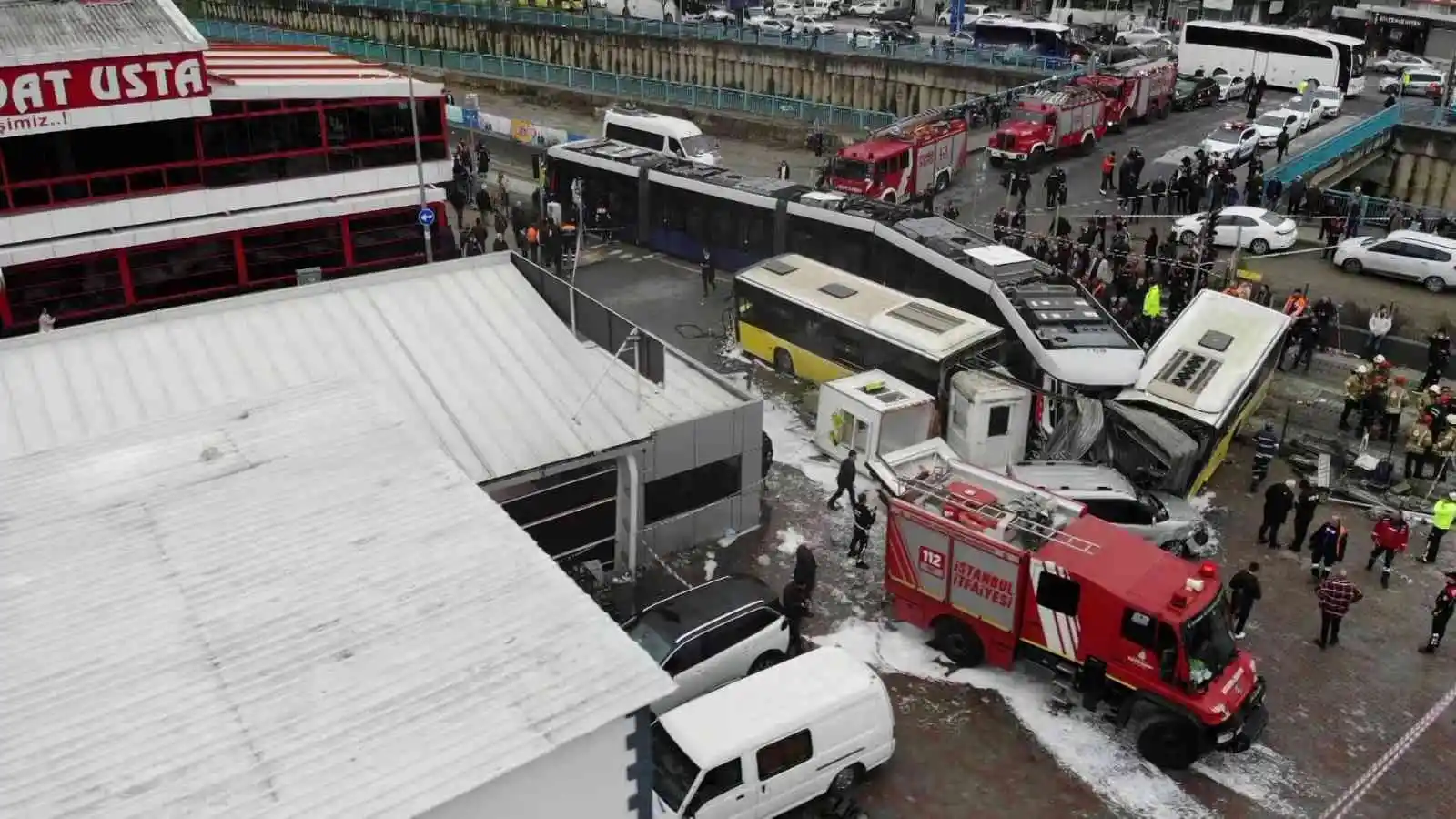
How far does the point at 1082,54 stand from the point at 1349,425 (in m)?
36.6

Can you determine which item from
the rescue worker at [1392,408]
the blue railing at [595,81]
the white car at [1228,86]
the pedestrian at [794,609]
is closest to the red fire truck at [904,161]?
the blue railing at [595,81]

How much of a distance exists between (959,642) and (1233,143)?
29599 mm

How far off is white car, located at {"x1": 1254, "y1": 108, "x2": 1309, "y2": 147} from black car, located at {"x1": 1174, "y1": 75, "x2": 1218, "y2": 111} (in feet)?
18.9

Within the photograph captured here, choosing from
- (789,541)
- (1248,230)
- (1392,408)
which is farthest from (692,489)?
(1248,230)

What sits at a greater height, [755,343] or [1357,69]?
[1357,69]

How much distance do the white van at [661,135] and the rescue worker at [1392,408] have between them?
70.5 feet

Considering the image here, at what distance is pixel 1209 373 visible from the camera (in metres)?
20.5

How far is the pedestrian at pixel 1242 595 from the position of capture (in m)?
16.1

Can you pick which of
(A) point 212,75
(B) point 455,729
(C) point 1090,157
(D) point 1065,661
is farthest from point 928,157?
(B) point 455,729

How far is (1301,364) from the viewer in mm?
25766

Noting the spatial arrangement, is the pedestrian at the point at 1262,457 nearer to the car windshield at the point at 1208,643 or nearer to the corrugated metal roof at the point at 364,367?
the car windshield at the point at 1208,643

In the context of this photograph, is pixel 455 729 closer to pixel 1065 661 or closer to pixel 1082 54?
pixel 1065 661

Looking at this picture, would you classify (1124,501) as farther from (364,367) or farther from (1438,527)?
(364,367)

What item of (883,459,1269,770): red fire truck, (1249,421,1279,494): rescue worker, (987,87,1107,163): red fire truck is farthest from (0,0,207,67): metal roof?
(987,87,1107,163): red fire truck
